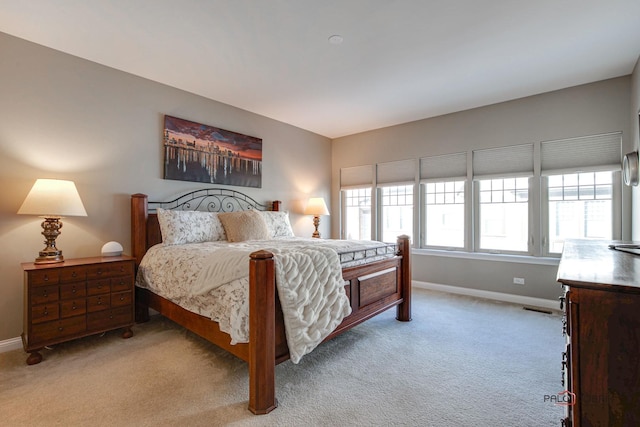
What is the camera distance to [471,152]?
168 inches

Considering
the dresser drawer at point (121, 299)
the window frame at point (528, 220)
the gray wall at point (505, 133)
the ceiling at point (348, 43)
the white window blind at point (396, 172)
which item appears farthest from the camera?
the white window blind at point (396, 172)

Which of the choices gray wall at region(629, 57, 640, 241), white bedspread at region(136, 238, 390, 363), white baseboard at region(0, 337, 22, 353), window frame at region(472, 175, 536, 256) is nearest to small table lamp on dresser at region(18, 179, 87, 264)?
white baseboard at region(0, 337, 22, 353)

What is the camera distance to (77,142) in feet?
9.43

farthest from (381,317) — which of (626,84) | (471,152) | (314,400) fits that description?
(626,84)

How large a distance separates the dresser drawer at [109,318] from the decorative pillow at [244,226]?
3.86 feet

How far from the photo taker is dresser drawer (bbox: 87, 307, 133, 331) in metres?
2.56

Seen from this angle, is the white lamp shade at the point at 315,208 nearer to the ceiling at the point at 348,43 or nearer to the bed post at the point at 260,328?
the ceiling at the point at 348,43

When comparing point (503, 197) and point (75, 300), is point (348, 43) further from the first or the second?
point (75, 300)

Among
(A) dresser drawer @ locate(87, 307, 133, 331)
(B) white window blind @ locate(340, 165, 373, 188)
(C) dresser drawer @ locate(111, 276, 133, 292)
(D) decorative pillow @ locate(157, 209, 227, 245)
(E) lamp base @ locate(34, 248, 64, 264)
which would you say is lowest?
(A) dresser drawer @ locate(87, 307, 133, 331)

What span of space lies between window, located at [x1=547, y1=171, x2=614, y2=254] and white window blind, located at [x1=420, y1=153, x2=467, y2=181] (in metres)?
1.05

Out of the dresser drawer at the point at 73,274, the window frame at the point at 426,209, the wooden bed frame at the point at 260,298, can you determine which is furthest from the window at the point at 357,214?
the dresser drawer at the point at 73,274

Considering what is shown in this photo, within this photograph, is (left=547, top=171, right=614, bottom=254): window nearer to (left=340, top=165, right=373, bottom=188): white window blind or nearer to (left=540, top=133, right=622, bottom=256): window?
(left=540, top=133, right=622, bottom=256): window

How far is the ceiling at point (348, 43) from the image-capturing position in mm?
2197

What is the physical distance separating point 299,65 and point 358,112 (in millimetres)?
1574
